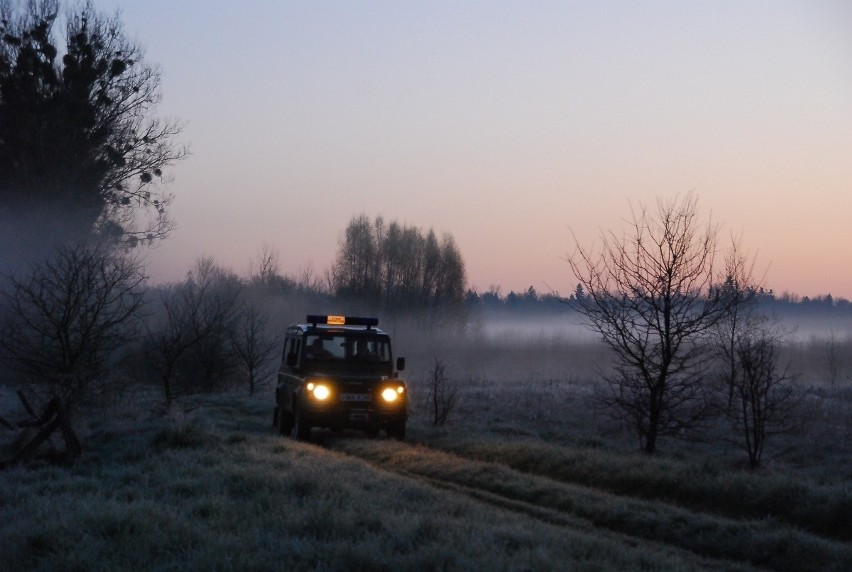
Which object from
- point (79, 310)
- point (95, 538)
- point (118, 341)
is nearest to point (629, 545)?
point (95, 538)

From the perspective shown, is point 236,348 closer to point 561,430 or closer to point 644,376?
point 561,430

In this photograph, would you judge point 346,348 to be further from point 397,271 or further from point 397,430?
point 397,271

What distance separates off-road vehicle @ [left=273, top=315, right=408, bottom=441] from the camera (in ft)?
60.2

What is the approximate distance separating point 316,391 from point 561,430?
723 centimetres

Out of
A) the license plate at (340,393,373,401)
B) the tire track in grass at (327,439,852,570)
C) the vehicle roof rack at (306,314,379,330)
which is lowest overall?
the tire track in grass at (327,439,852,570)

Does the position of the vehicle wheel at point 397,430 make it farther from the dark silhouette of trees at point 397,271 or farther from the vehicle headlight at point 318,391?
the dark silhouette of trees at point 397,271

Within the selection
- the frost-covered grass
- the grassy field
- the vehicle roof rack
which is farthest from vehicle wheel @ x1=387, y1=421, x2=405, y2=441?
the frost-covered grass

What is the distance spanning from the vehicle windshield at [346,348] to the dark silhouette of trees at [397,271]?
5840 cm

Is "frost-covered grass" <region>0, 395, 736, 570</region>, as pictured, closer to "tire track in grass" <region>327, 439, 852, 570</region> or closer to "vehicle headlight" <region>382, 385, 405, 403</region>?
"tire track in grass" <region>327, 439, 852, 570</region>

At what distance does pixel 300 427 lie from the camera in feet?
61.2

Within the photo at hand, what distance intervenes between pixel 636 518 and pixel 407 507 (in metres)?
2.84

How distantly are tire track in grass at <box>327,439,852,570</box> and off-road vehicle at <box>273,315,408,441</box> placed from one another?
2.99 meters

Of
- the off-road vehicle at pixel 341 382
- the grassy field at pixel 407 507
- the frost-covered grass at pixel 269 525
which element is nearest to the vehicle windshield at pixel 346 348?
the off-road vehicle at pixel 341 382

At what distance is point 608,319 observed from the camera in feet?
55.2
